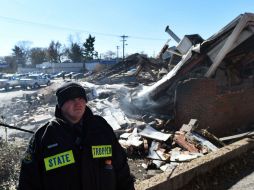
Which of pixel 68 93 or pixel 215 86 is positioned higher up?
pixel 68 93

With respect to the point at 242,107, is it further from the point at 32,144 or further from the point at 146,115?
the point at 32,144

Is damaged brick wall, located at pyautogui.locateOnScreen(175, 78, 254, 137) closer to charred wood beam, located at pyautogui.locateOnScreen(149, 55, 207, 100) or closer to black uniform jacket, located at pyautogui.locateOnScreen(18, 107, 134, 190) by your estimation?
charred wood beam, located at pyautogui.locateOnScreen(149, 55, 207, 100)

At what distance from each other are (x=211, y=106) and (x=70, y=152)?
769cm

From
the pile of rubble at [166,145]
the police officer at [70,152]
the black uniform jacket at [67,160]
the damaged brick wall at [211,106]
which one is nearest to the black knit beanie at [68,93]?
the police officer at [70,152]

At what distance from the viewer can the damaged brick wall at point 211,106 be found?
9.34 metres

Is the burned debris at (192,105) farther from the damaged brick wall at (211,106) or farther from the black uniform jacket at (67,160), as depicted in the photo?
the black uniform jacket at (67,160)

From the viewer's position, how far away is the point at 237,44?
1034 cm

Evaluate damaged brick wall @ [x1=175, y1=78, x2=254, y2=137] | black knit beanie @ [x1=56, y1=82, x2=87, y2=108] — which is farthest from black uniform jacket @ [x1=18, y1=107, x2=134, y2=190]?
damaged brick wall @ [x1=175, y1=78, x2=254, y2=137]

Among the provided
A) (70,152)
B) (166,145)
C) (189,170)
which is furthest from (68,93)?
(166,145)

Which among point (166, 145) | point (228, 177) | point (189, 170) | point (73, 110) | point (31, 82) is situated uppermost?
point (73, 110)

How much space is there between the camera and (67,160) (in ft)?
8.23

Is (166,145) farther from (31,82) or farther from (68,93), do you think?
(31,82)

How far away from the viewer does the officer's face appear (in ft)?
8.68

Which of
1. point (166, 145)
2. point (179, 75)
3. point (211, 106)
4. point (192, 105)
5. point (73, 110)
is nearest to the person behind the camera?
point (73, 110)
